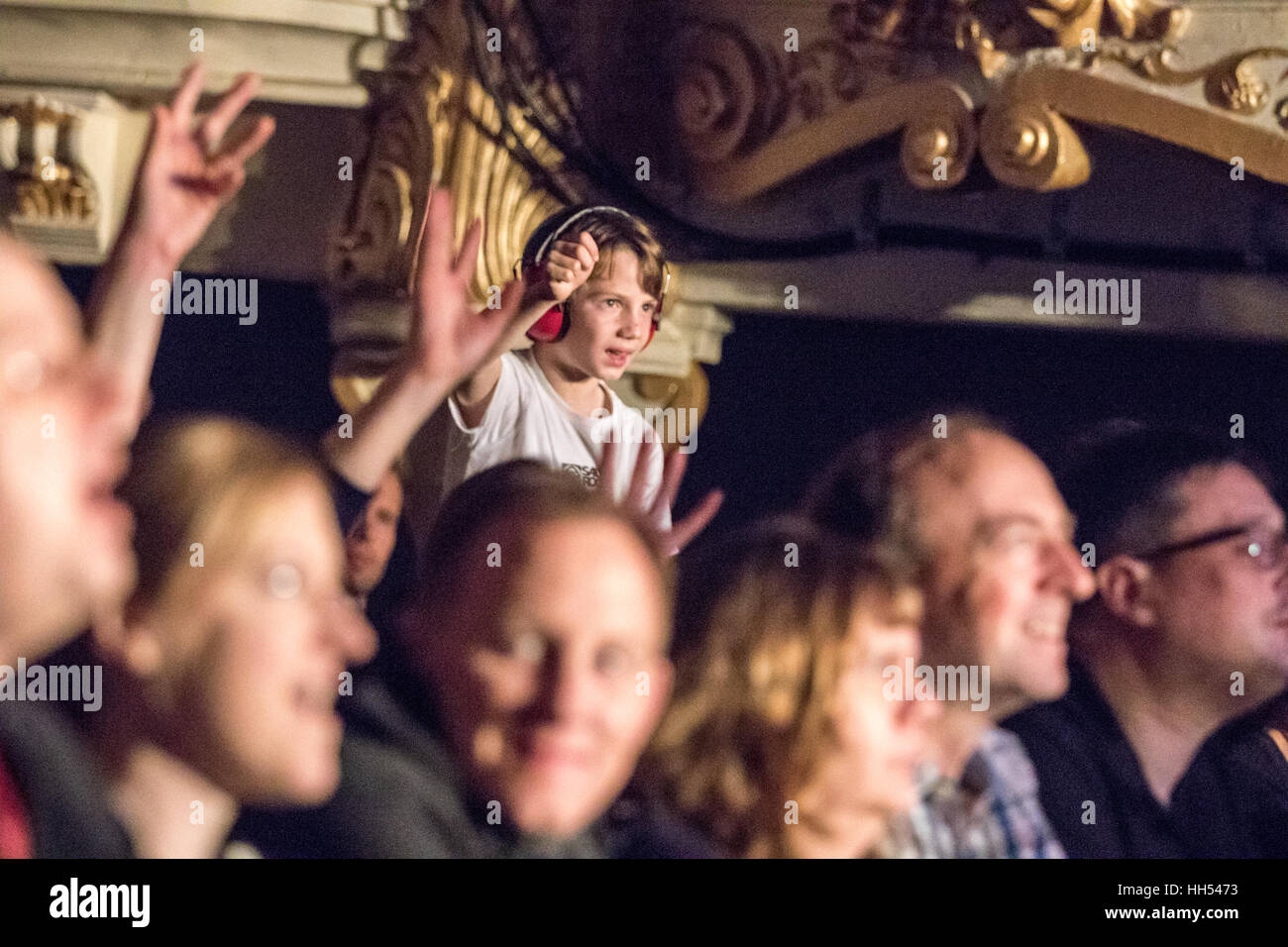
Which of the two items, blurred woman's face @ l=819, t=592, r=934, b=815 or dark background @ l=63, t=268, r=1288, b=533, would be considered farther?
dark background @ l=63, t=268, r=1288, b=533

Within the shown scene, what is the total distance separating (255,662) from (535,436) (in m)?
0.49

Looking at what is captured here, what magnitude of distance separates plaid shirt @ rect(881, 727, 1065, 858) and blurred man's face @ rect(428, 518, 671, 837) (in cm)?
34

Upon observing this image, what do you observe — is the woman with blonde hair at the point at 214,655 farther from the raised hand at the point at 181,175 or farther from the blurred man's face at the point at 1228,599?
the blurred man's face at the point at 1228,599

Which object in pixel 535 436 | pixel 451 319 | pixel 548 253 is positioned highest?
pixel 548 253

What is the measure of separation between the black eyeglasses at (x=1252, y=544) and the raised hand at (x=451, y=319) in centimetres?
90

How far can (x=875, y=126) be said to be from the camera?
2.16 meters

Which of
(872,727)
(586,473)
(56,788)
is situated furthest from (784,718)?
(56,788)

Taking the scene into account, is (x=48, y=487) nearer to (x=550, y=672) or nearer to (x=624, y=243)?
(x=550, y=672)

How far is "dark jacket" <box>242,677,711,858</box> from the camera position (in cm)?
170

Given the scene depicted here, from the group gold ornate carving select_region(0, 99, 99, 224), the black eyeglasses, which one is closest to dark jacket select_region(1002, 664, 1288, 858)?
the black eyeglasses

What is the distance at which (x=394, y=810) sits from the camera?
5.61 ft

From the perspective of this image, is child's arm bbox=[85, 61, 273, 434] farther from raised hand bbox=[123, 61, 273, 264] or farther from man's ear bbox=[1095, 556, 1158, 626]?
man's ear bbox=[1095, 556, 1158, 626]
